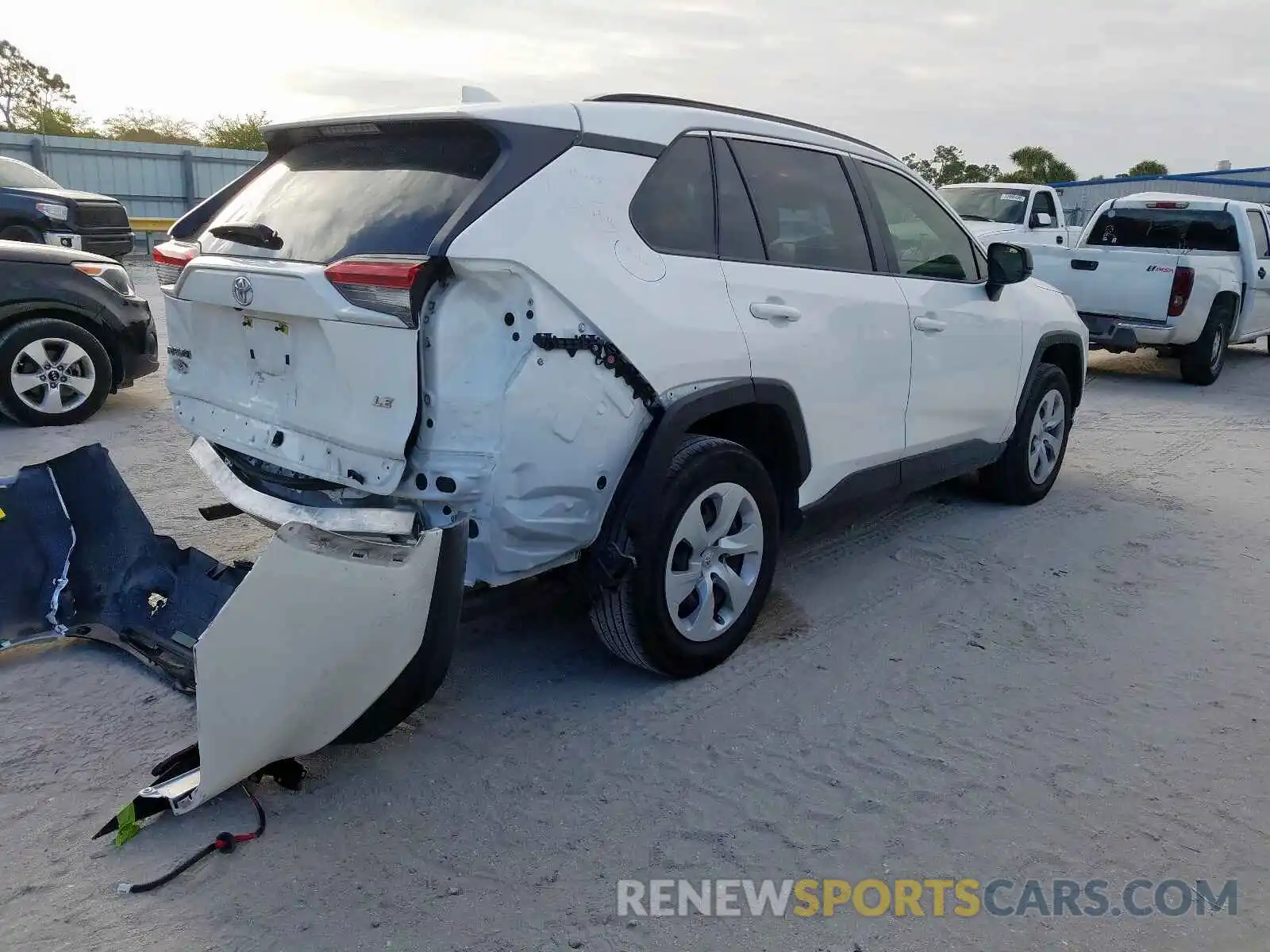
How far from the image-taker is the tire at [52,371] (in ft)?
22.7

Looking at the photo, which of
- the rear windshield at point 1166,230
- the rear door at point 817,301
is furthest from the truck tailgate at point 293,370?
the rear windshield at point 1166,230

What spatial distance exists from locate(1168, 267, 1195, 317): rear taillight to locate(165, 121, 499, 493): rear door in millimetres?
9506

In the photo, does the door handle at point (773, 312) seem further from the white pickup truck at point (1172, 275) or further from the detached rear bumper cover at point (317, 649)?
the white pickup truck at point (1172, 275)

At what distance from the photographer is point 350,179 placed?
3465 mm

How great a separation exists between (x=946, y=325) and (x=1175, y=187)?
33.7m

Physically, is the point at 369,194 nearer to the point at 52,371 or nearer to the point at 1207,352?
the point at 52,371

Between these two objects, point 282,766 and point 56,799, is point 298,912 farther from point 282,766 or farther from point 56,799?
point 56,799

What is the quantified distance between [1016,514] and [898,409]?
1819 mm

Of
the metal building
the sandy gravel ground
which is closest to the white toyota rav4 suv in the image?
the sandy gravel ground

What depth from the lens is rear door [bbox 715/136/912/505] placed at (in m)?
3.85

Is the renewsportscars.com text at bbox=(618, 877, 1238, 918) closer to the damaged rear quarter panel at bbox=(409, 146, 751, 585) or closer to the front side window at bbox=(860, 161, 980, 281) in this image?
the damaged rear quarter panel at bbox=(409, 146, 751, 585)

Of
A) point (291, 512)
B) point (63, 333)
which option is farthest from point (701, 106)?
point (63, 333)

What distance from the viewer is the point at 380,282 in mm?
2971

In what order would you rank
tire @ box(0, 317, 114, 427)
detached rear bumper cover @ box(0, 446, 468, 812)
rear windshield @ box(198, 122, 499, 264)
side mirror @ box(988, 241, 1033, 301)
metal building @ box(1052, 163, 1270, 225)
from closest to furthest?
detached rear bumper cover @ box(0, 446, 468, 812) → rear windshield @ box(198, 122, 499, 264) → side mirror @ box(988, 241, 1033, 301) → tire @ box(0, 317, 114, 427) → metal building @ box(1052, 163, 1270, 225)
